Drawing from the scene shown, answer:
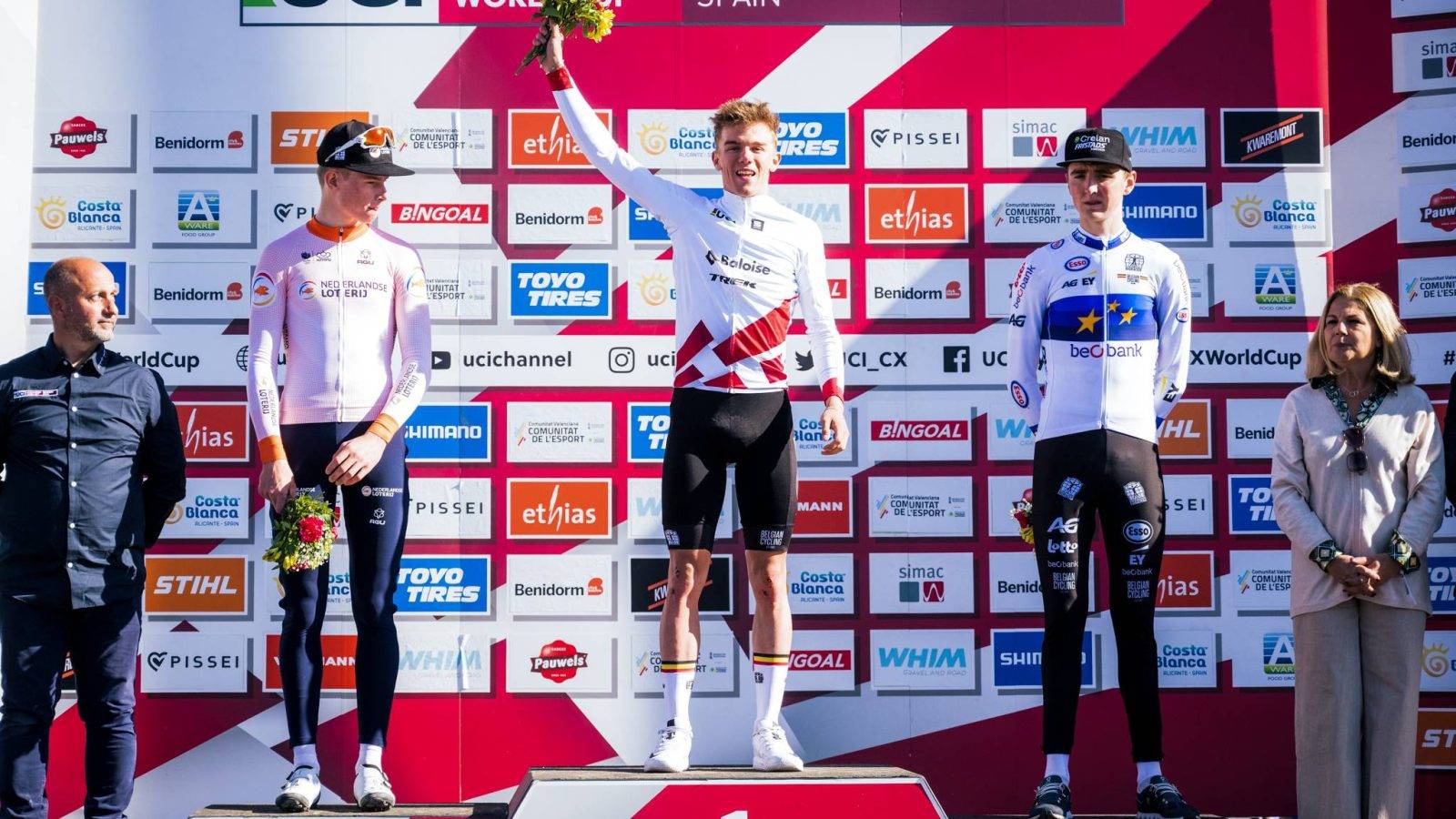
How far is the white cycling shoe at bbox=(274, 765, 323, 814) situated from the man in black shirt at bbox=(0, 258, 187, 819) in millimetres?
491

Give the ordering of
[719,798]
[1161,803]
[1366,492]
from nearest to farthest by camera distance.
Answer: [719,798] < [1161,803] < [1366,492]

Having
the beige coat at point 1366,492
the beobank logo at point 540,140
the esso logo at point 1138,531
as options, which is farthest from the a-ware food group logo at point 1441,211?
the beobank logo at point 540,140

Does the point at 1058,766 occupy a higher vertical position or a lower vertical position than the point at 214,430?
lower

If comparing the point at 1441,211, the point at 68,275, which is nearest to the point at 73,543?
the point at 68,275

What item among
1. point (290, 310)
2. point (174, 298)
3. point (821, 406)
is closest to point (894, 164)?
point (821, 406)

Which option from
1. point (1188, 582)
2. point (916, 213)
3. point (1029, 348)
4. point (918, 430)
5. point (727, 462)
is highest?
point (916, 213)

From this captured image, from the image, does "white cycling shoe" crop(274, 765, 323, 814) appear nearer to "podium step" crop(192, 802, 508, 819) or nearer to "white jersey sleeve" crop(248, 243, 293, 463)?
"podium step" crop(192, 802, 508, 819)

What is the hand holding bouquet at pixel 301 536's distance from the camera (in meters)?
3.49

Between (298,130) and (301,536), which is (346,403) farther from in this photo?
(298,130)

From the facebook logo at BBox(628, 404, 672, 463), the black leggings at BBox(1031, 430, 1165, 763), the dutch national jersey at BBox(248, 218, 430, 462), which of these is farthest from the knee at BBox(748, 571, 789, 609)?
the facebook logo at BBox(628, 404, 672, 463)

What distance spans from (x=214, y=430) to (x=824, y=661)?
7.95 feet

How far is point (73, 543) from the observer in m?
3.52

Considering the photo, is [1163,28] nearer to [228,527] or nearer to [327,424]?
[327,424]

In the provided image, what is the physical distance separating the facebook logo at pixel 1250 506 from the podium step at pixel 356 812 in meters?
2.90
